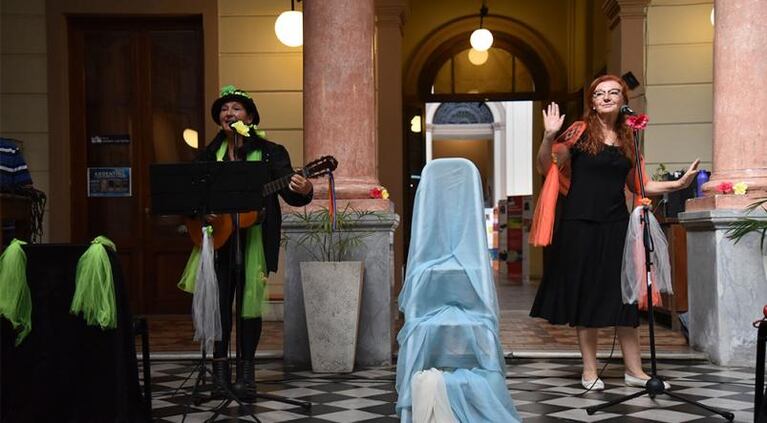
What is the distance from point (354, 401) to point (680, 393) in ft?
6.01

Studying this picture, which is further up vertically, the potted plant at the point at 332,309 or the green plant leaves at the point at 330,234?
the green plant leaves at the point at 330,234

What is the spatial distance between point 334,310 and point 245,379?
99 cm

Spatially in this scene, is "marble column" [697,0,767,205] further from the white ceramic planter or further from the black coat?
the black coat

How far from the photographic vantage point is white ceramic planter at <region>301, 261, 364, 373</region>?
5.91 metres

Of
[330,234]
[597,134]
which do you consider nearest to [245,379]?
[330,234]

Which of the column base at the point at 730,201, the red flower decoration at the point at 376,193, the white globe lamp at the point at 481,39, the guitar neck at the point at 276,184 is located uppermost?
the white globe lamp at the point at 481,39

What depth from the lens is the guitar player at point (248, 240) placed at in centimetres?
497

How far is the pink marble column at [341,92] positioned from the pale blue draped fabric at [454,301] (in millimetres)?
2419

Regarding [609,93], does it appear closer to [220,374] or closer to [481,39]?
[220,374]

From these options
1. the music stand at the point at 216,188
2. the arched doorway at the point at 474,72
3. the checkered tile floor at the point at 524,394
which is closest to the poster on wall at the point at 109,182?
the checkered tile floor at the point at 524,394

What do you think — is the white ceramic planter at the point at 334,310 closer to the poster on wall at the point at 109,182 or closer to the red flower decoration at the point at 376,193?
the red flower decoration at the point at 376,193

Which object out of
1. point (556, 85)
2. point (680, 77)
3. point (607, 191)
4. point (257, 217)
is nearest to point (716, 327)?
point (607, 191)

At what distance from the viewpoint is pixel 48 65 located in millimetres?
8977

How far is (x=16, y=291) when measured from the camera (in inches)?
154
